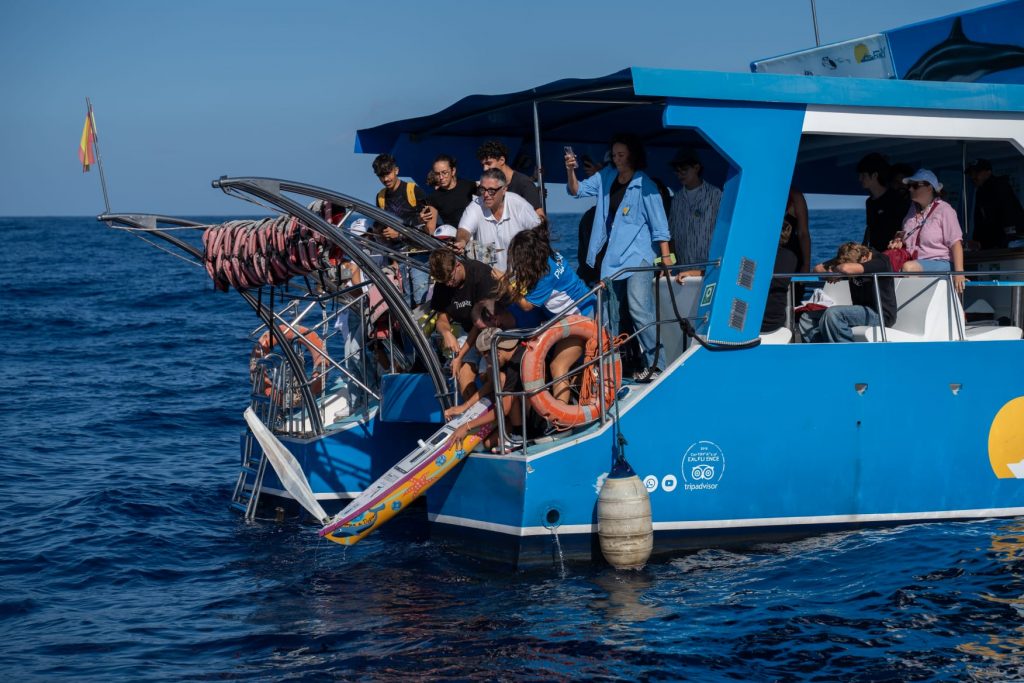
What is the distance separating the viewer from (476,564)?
9.34 meters

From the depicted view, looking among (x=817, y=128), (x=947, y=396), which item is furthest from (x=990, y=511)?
(x=817, y=128)

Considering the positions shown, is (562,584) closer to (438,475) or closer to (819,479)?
(438,475)

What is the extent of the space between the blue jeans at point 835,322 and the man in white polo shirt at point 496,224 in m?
2.39

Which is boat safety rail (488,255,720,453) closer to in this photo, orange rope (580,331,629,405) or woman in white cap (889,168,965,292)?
orange rope (580,331,629,405)

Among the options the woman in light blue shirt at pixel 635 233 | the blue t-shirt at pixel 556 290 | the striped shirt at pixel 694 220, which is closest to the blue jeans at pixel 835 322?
the striped shirt at pixel 694 220

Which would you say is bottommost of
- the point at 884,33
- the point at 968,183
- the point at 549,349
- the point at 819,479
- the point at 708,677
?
the point at 708,677

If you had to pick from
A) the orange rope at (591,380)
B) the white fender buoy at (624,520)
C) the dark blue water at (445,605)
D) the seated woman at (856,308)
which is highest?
the seated woman at (856,308)

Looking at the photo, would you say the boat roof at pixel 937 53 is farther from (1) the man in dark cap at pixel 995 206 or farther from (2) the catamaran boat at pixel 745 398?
(2) the catamaran boat at pixel 745 398

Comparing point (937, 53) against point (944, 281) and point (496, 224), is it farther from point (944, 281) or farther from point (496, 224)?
point (496, 224)

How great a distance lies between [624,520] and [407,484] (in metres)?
1.69

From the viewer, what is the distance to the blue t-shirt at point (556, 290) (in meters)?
9.18

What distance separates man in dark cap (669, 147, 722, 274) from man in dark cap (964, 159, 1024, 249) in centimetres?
291

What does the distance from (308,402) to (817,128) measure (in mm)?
5312

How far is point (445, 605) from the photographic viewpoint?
8.55 meters
